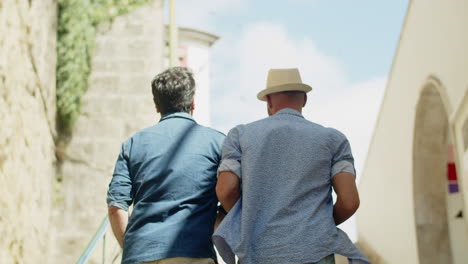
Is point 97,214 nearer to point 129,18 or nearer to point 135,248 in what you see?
point 129,18

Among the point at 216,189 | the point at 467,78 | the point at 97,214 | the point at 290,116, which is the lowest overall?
the point at 97,214

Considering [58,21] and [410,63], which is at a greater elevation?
[58,21]

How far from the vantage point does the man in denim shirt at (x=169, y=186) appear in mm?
2814

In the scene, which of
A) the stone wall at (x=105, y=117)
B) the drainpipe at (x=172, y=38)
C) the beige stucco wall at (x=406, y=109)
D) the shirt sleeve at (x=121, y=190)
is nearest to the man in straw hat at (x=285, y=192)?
the shirt sleeve at (x=121, y=190)

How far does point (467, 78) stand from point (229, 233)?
3795 millimetres

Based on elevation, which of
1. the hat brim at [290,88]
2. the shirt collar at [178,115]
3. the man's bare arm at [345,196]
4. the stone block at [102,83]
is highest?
the stone block at [102,83]

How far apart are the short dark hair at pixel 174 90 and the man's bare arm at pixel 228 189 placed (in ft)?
→ 1.43

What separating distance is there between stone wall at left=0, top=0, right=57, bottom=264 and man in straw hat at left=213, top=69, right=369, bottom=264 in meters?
3.45

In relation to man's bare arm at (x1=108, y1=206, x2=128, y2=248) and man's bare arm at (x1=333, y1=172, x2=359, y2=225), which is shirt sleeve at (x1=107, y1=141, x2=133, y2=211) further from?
man's bare arm at (x1=333, y1=172, x2=359, y2=225)

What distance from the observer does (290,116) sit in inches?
121

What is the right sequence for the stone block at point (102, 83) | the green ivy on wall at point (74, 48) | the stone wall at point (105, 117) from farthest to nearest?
the stone block at point (102, 83) → the green ivy on wall at point (74, 48) → the stone wall at point (105, 117)

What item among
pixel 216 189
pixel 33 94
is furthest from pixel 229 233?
pixel 33 94

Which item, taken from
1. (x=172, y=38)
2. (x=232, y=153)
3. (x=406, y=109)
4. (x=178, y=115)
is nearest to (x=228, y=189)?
(x=232, y=153)

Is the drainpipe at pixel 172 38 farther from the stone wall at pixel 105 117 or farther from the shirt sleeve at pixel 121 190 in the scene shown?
the shirt sleeve at pixel 121 190
